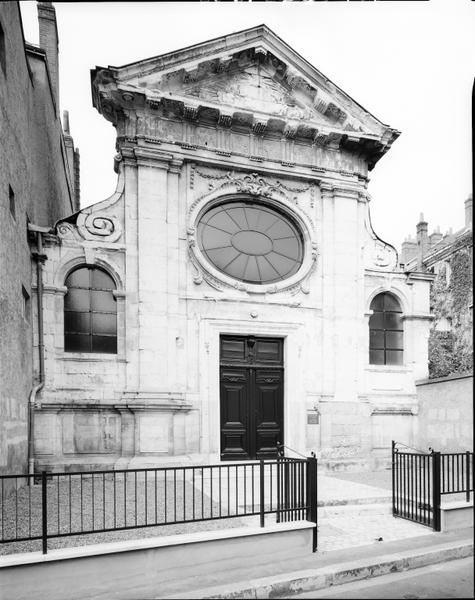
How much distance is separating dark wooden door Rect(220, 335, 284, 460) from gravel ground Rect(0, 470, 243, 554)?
2.50m

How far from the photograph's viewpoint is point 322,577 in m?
5.05

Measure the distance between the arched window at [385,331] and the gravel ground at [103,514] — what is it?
21.6 feet

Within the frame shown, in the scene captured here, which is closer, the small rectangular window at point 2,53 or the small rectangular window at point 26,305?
the small rectangular window at point 2,53

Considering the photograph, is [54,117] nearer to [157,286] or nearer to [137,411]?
[157,286]

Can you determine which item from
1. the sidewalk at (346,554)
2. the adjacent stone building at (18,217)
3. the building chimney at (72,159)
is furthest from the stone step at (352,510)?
the building chimney at (72,159)

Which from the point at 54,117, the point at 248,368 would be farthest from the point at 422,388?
the point at 54,117

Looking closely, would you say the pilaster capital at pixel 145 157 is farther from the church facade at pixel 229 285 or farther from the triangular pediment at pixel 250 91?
the triangular pediment at pixel 250 91

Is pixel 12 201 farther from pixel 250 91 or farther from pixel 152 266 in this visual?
pixel 250 91

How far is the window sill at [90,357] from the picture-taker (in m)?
10.8

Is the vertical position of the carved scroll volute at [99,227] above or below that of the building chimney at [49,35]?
below

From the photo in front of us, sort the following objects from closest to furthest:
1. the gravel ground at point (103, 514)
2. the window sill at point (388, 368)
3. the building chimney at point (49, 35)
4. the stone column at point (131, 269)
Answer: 1. the gravel ground at point (103, 514)
2. the stone column at point (131, 269)
3. the window sill at point (388, 368)
4. the building chimney at point (49, 35)

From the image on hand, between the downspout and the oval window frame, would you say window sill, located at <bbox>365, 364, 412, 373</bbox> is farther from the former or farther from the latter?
the downspout

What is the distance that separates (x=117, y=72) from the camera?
11.4 metres

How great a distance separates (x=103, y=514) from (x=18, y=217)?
6.21 meters
